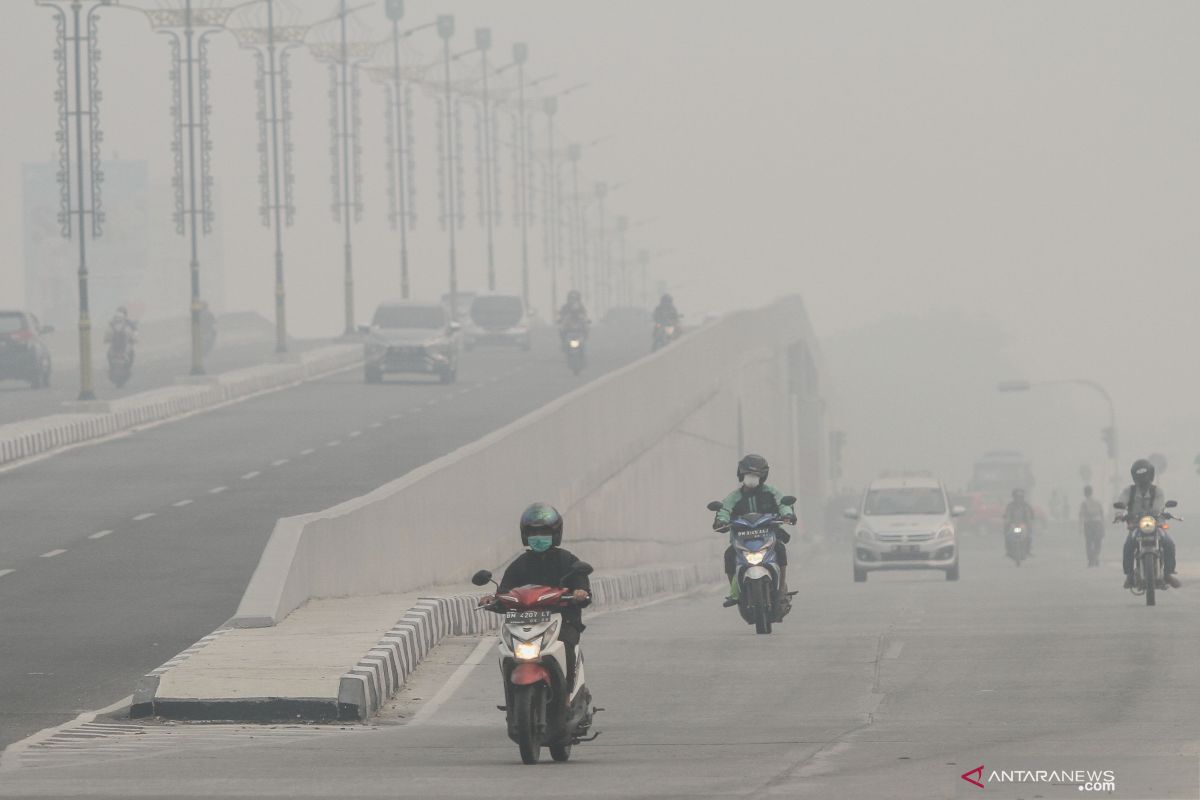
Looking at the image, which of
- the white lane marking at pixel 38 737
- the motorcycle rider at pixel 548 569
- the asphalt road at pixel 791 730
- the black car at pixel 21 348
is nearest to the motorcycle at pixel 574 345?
the black car at pixel 21 348

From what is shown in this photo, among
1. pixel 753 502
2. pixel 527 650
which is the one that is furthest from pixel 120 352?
pixel 527 650

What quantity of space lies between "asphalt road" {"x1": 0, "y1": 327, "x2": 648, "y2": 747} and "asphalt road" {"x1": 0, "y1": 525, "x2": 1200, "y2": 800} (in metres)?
2.53

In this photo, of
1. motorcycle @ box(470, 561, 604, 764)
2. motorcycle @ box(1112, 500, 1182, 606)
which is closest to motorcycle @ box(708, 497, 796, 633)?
motorcycle @ box(1112, 500, 1182, 606)

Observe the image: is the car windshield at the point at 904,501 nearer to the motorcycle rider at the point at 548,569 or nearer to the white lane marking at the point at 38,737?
the white lane marking at the point at 38,737

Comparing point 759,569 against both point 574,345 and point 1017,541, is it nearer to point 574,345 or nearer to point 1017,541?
point 1017,541

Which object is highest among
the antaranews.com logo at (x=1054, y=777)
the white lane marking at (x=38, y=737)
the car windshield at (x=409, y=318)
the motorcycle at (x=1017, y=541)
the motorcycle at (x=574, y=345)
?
the car windshield at (x=409, y=318)

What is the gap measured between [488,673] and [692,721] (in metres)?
3.15

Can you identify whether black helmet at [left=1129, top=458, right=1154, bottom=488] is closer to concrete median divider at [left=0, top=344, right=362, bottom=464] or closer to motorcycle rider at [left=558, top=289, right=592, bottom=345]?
concrete median divider at [left=0, top=344, right=362, bottom=464]

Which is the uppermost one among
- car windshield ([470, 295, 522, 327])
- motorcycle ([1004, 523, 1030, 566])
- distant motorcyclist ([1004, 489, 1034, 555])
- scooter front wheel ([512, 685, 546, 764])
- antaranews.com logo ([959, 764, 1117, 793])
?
car windshield ([470, 295, 522, 327])

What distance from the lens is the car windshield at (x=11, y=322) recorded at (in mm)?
57938

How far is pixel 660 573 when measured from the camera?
3794 centimetres

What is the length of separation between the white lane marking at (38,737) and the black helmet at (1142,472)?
10.9 metres

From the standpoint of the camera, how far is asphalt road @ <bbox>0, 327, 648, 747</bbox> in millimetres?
18609

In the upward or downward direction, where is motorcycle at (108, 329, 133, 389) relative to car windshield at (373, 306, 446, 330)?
downward
